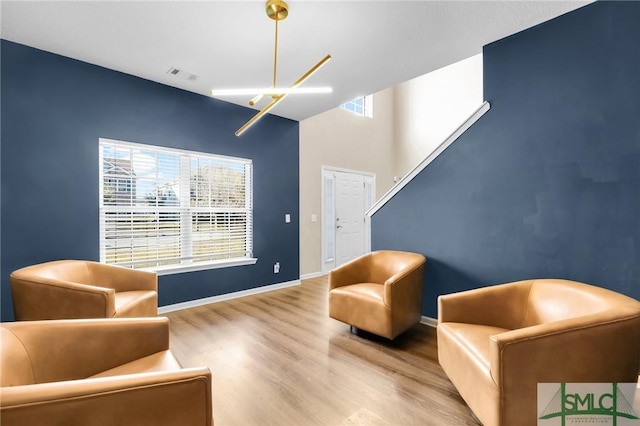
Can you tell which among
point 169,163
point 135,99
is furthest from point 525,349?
point 135,99

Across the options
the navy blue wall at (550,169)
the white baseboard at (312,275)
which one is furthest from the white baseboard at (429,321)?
the white baseboard at (312,275)

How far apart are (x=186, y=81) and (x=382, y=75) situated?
232 cm

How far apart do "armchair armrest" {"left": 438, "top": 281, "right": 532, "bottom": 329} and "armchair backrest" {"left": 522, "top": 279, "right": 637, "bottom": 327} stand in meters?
0.07

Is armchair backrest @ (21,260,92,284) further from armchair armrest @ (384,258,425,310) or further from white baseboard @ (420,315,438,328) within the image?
white baseboard @ (420,315,438,328)

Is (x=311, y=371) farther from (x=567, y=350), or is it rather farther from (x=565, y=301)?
(x=565, y=301)

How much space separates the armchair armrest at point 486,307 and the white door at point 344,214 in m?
3.79

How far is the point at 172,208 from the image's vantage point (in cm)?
369

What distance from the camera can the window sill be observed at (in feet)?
11.6

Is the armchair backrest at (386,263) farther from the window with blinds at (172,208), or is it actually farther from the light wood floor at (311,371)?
the window with blinds at (172,208)

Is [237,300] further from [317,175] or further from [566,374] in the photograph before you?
[566,374]

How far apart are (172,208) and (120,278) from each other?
3.51ft

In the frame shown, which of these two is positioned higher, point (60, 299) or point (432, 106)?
point (432, 106)

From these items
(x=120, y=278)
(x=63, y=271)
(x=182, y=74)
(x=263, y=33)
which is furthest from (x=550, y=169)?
(x=63, y=271)

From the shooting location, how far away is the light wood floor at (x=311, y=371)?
5.73 ft
